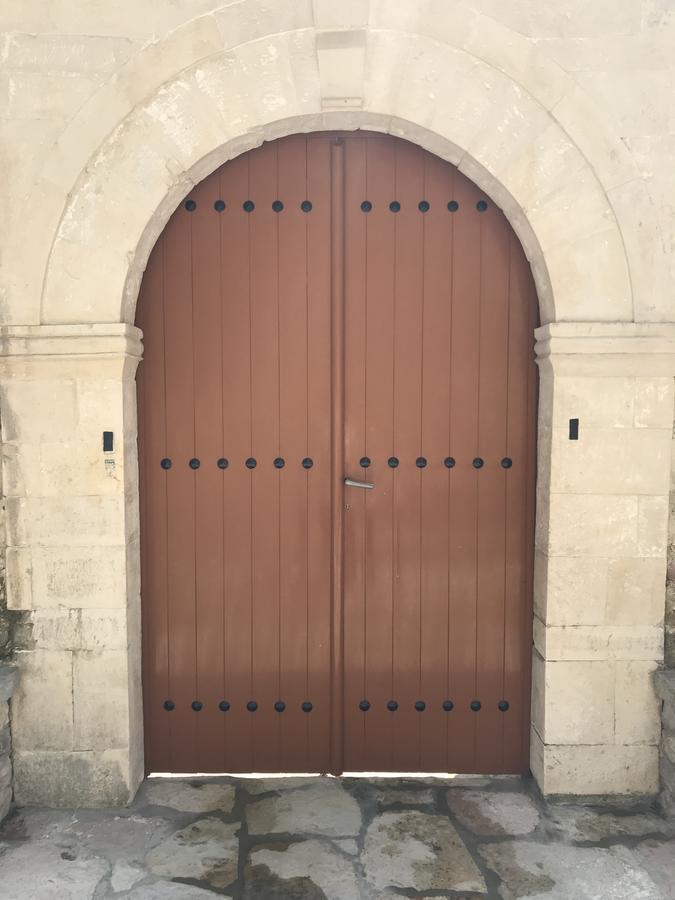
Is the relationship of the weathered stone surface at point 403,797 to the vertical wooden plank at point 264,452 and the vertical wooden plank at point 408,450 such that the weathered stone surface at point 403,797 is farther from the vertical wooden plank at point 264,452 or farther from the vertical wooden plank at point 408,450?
the vertical wooden plank at point 264,452

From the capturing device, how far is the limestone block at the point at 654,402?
2.82m

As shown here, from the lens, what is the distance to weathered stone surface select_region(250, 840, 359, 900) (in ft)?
7.84

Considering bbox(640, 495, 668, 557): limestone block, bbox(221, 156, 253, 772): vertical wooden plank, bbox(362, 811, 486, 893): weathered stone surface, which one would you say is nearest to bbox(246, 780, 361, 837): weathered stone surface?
bbox(362, 811, 486, 893): weathered stone surface

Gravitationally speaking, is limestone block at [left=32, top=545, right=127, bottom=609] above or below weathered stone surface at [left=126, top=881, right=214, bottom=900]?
above

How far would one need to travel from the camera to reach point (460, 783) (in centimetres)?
310

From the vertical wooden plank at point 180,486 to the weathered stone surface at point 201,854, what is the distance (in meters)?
0.50

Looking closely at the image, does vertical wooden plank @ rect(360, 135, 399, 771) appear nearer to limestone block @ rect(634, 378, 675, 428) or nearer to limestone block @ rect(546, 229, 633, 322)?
limestone block @ rect(546, 229, 633, 322)

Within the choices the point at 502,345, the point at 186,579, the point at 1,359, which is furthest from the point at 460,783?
the point at 1,359

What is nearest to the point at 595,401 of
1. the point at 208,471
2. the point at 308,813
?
the point at 208,471

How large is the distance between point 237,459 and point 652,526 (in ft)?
5.69

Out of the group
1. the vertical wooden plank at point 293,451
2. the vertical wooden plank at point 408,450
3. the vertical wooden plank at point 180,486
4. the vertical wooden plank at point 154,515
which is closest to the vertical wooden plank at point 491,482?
the vertical wooden plank at point 408,450

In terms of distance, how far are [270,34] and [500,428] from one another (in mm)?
1801

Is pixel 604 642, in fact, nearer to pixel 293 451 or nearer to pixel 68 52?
pixel 293 451

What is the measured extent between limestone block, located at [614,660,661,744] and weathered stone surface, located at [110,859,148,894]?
1897mm
